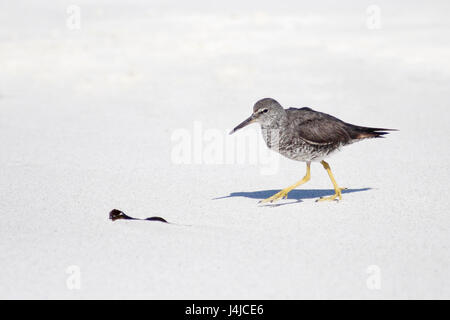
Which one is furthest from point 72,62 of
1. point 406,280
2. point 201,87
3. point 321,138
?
point 406,280

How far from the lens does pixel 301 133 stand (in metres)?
6.81

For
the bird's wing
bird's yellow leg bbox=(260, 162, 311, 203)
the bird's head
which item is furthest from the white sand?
the bird's head

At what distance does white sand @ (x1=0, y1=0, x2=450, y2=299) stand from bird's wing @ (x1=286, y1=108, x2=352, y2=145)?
2.00 ft

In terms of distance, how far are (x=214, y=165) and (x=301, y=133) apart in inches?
61.9

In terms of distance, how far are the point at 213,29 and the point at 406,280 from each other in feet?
36.7

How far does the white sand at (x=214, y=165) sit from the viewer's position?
495 cm

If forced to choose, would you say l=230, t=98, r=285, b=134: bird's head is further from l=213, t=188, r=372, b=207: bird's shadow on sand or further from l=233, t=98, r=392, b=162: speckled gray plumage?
l=213, t=188, r=372, b=207: bird's shadow on sand

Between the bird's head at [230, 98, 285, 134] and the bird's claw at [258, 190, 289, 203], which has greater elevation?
the bird's head at [230, 98, 285, 134]

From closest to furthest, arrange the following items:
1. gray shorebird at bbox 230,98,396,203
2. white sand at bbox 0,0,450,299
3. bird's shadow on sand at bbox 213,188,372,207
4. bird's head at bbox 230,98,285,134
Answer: white sand at bbox 0,0,450,299 < gray shorebird at bbox 230,98,396,203 < bird's head at bbox 230,98,285,134 < bird's shadow on sand at bbox 213,188,372,207

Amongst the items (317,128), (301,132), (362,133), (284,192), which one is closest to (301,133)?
(301,132)

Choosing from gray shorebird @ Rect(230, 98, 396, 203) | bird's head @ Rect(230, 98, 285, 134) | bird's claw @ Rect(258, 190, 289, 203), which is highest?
bird's head @ Rect(230, 98, 285, 134)

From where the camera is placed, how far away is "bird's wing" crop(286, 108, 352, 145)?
6.82 meters

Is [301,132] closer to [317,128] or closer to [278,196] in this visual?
[317,128]
